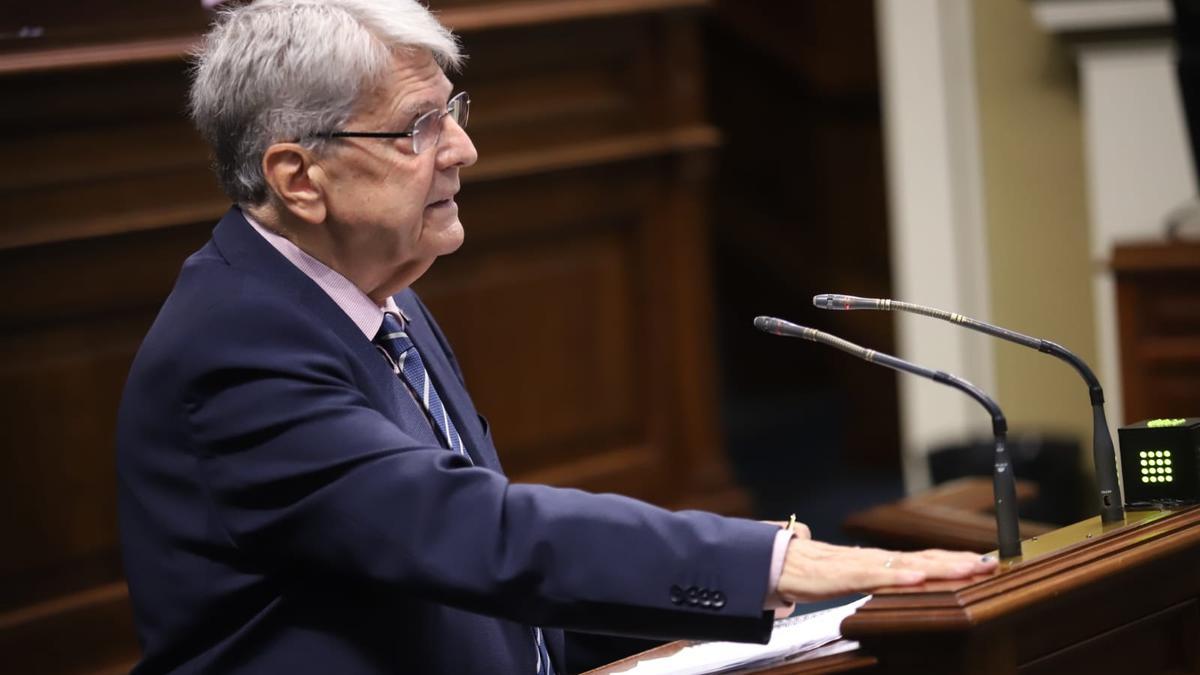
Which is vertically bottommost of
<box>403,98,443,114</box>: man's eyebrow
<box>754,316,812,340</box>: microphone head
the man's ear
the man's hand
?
the man's hand

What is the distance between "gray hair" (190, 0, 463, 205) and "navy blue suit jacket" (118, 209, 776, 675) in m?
0.10

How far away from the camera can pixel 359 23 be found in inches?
68.7

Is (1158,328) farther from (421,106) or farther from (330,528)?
(330,528)

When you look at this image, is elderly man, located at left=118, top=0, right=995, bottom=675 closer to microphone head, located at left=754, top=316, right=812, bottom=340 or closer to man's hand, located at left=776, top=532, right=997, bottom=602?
man's hand, located at left=776, top=532, right=997, bottom=602

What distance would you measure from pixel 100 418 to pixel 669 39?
1864 mm

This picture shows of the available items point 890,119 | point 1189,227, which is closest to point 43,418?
point 1189,227

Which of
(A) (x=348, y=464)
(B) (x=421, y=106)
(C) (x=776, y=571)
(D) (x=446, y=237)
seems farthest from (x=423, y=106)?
(C) (x=776, y=571)

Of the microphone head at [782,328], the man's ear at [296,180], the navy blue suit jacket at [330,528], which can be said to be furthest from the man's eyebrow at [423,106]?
the microphone head at [782,328]

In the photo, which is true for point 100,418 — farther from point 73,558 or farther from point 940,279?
point 940,279

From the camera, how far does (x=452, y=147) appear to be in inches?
73.6

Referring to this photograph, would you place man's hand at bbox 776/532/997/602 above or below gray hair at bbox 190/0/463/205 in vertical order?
below

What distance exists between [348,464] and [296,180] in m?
0.39

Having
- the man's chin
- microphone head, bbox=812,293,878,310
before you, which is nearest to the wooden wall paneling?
microphone head, bbox=812,293,878,310

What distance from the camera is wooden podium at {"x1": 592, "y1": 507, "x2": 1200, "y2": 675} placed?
1.40 m
